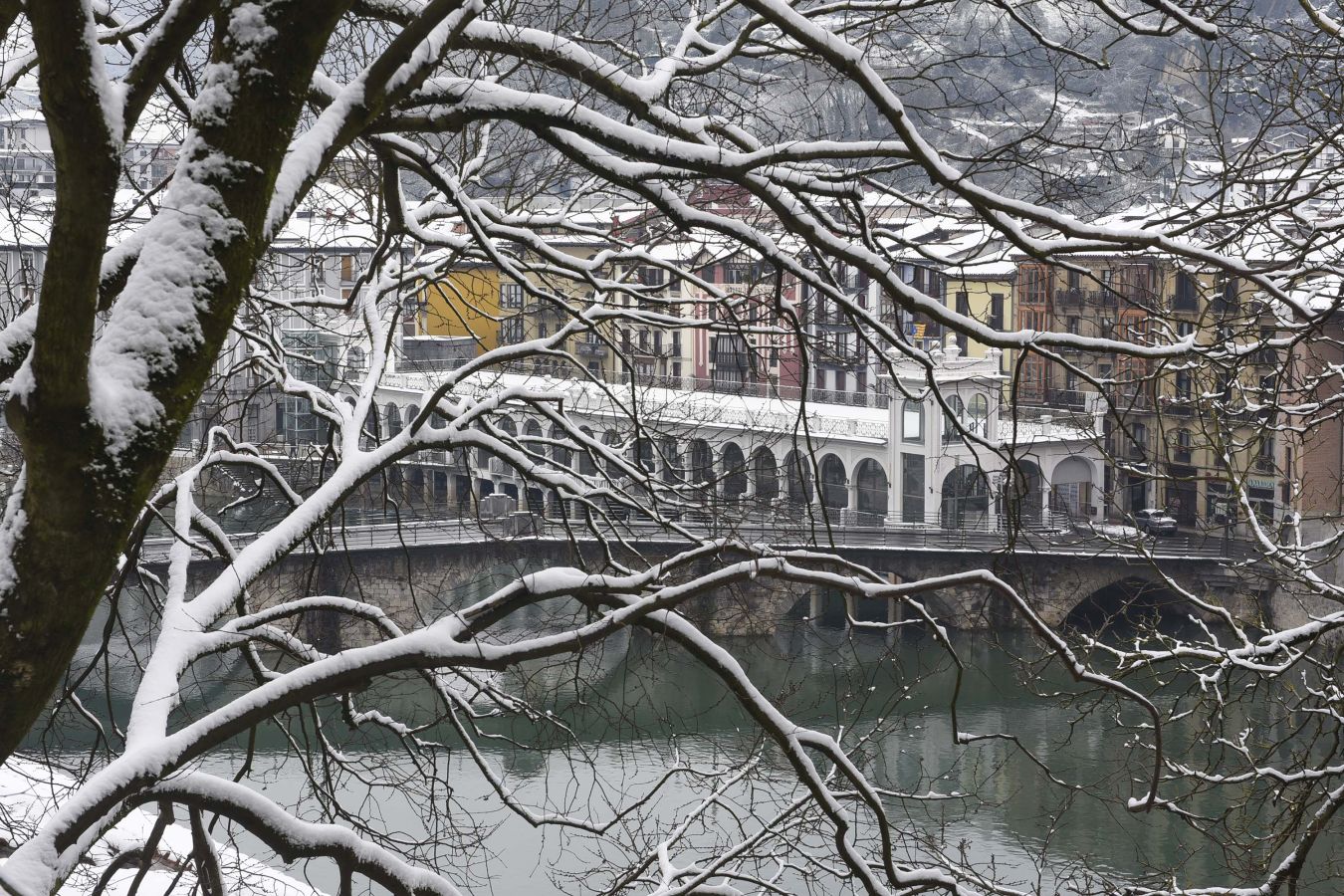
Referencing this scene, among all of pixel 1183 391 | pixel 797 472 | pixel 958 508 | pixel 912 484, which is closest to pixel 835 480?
pixel 912 484

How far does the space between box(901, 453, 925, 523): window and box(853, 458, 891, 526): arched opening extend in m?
0.48

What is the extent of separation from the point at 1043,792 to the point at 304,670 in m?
17.0

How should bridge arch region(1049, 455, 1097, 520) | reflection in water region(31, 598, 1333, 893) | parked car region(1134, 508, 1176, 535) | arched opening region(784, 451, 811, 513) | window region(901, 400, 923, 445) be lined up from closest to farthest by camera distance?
arched opening region(784, 451, 811, 513) → parked car region(1134, 508, 1176, 535) → reflection in water region(31, 598, 1333, 893) → bridge arch region(1049, 455, 1097, 520) → window region(901, 400, 923, 445)

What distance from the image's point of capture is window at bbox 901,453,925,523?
125 feet

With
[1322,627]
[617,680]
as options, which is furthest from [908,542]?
[1322,627]

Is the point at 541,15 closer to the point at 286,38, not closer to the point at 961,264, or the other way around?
the point at 961,264

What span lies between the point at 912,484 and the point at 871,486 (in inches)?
51.0

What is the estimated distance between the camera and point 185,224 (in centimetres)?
211

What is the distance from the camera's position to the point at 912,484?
38.8 meters

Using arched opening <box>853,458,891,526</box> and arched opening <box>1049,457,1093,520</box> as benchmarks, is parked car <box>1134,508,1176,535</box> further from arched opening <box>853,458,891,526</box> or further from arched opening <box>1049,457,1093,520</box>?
arched opening <box>853,458,891,526</box>

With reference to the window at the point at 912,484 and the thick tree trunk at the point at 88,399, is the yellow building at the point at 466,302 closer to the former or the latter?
the thick tree trunk at the point at 88,399

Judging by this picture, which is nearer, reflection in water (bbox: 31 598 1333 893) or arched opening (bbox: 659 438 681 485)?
arched opening (bbox: 659 438 681 485)

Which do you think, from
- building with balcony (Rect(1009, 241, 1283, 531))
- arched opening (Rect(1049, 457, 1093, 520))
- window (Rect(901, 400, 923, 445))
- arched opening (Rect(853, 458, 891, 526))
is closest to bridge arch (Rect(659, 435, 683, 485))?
building with balcony (Rect(1009, 241, 1283, 531))

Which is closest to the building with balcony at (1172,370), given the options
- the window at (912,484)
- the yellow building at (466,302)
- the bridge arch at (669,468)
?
the bridge arch at (669,468)
